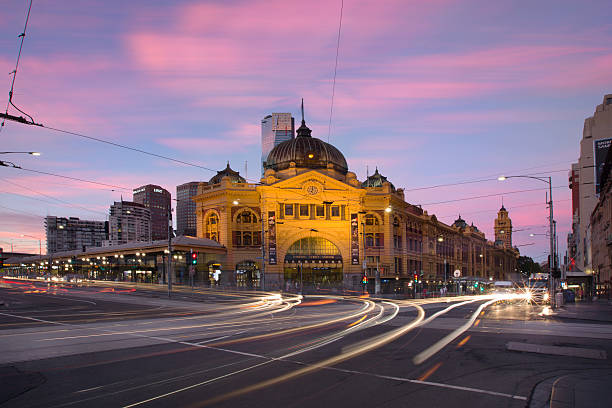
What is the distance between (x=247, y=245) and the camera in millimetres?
83562

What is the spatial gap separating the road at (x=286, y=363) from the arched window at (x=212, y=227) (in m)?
61.2

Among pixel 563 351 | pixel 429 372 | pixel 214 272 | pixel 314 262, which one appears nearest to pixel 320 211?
pixel 314 262

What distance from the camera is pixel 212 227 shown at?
86688 mm

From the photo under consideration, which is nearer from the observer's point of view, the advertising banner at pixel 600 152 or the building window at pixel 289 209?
the building window at pixel 289 209

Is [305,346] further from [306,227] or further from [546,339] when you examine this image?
[306,227]

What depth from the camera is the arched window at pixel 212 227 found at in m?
85.5

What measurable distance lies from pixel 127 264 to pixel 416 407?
106m

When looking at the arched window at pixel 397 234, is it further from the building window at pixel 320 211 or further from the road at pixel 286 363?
the road at pixel 286 363

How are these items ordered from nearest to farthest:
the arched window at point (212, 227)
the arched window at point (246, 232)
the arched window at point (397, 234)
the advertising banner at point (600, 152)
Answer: the arched window at point (246, 232) → the advertising banner at point (600, 152) → the arched window at point (212, 227) → the arched window at point (397, 234)

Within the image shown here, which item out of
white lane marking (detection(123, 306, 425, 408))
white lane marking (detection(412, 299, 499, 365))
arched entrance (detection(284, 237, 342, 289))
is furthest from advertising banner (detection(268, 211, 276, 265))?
white lane marking (detection(123, 306, 425, 408))

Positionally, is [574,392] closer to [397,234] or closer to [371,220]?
[371,220]

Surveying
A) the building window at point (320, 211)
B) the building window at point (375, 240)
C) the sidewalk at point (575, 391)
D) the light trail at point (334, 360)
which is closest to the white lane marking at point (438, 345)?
the light trail at point (334, 360)

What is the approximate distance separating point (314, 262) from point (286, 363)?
6856 centimetres

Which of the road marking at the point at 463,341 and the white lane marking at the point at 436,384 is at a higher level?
the white lane marking at the point at 436,384
